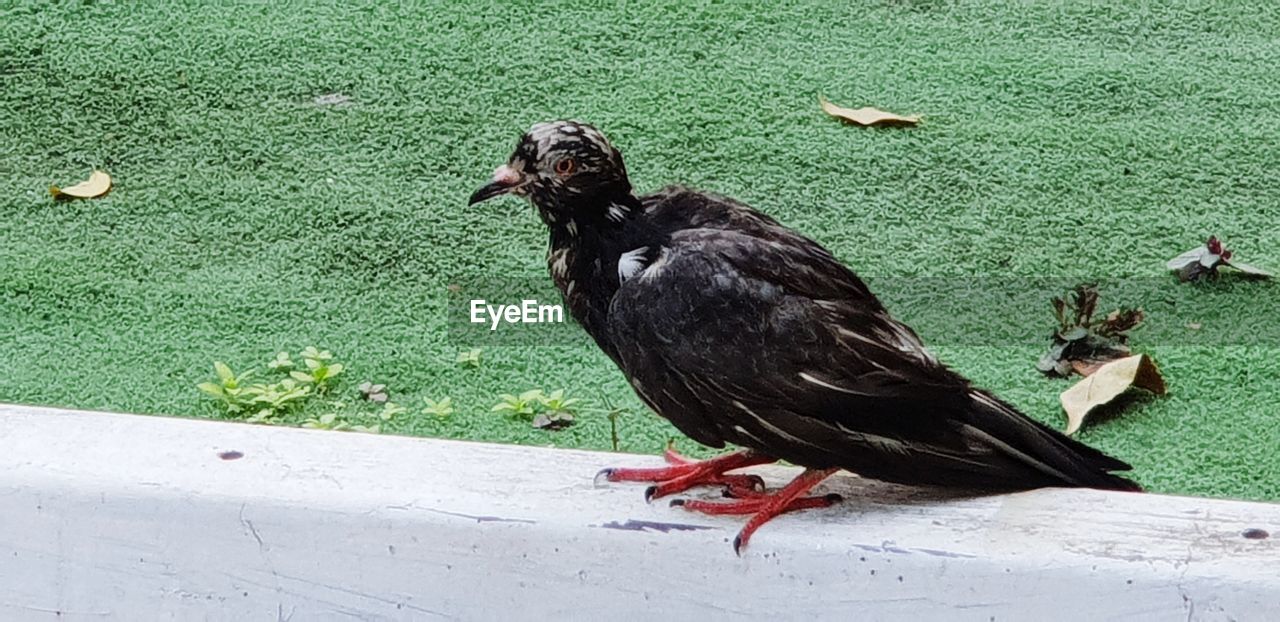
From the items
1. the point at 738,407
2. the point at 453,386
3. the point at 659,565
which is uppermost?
the point at 738,407

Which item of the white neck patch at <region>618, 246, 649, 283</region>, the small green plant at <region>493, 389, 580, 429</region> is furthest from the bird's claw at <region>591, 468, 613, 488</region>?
the small green plant at <region>493, 389, 580, 429</region>

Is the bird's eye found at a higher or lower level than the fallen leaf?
higher

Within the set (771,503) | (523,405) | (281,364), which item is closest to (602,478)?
(771,503)

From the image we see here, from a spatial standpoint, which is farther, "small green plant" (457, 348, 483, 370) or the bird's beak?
"small green plant" (457, 348, 483, 370)

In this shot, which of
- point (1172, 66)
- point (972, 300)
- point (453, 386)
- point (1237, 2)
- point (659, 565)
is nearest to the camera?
point (659, 565)

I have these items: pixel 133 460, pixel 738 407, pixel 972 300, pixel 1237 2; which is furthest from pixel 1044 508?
pixel 1237 2

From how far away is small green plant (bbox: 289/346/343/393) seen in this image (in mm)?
3709

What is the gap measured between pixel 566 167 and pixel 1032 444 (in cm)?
81

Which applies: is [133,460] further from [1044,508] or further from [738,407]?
[1044,508]

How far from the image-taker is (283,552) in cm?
233

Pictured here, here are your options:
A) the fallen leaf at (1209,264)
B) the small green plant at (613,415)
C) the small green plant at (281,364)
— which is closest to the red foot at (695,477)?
the small green plant at (613,415)

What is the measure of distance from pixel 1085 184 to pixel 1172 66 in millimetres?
855

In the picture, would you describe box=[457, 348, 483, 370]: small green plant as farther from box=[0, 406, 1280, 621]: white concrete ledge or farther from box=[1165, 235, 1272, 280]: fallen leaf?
box=[1165, 235, 1272, 280]: fallen leaf

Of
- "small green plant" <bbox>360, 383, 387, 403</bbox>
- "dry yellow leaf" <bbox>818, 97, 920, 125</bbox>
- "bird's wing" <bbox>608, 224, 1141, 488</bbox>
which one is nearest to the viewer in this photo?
"bird's wing" <bbox>608, 224, 1141, 488</bbox>
